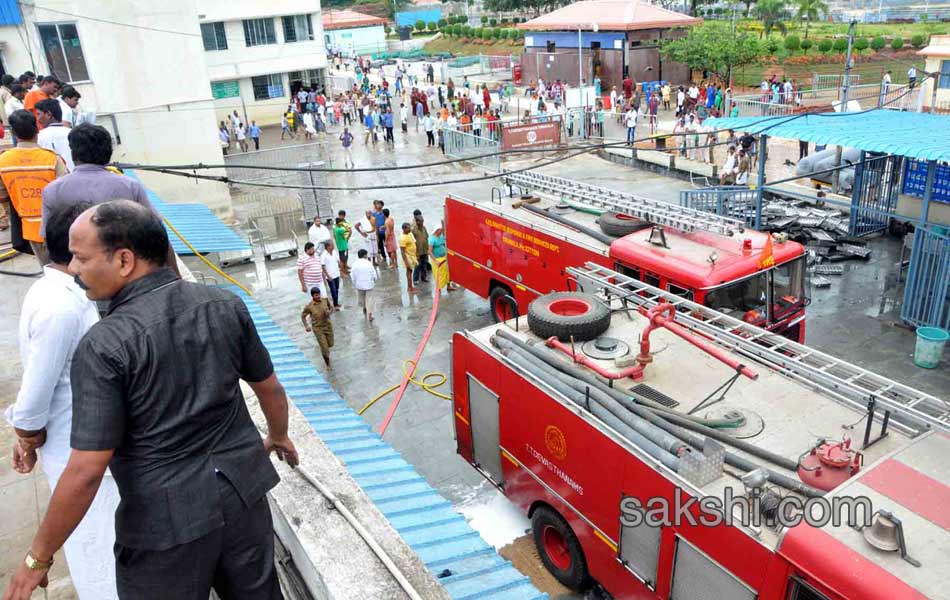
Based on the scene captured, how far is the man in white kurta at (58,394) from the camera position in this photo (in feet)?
9.29

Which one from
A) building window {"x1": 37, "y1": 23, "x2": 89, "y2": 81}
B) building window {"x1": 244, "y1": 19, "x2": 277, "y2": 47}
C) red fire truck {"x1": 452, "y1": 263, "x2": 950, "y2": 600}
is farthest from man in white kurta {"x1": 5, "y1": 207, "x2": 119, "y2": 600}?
building window {"x1": 244, "y1": 19, "x2": 277, "y2": 47}

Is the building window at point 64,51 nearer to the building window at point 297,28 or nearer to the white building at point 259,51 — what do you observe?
the white building at point 259,51

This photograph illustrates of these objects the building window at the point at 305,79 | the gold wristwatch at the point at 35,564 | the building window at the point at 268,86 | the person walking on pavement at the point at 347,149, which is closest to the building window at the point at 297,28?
the building window at the point at 305,79

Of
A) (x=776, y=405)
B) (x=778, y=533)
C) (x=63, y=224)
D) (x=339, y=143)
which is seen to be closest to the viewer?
(x=63, y=224)

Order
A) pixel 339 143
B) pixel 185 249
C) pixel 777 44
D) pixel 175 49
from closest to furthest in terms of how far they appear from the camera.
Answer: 1. pixel 185 249
2. pixel 175 49
3. pixel 339 143
4. pixel 777 44

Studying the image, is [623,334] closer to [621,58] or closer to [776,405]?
[776,405]

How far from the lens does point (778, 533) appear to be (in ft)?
14.7

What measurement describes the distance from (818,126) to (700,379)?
931cm

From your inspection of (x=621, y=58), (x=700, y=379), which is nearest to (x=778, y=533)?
(x=700, y=379)

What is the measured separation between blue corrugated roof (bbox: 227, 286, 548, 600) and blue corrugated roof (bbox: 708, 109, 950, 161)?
9.51m

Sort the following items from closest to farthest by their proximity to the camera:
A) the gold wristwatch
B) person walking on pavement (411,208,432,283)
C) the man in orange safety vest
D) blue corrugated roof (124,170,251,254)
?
the gold wristwatch
the man in orange safety vest
blue corrugated roof (124,170,251,254)
person walking on pavement (411,208,432,283)

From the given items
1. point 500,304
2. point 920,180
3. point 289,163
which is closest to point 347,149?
point 289,163

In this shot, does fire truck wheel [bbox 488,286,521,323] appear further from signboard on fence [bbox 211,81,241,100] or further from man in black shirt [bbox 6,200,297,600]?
signboard on fence [bbox 211,81,241,100]

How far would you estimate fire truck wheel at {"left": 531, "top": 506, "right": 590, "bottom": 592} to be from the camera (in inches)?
259
